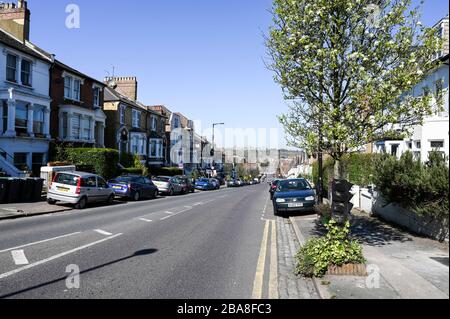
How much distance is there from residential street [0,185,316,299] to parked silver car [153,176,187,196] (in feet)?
62.5

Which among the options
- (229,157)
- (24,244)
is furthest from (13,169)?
(229,157)

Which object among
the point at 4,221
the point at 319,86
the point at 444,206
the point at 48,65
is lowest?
the point at 4,221

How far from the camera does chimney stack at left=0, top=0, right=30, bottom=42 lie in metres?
29.5

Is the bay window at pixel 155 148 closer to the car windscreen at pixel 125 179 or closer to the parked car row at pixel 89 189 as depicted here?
the parked car row at pixel 89 189

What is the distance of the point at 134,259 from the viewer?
8273mm

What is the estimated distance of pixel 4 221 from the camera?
13789 mm

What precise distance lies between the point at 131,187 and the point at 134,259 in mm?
17766

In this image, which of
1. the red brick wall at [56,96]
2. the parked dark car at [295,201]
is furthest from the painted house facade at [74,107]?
the parked dark car at [295,201]

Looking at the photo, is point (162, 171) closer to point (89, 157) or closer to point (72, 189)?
point (89, 157)

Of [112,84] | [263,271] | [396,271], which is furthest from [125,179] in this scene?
[112,84]

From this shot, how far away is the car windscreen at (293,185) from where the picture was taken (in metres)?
19.0
